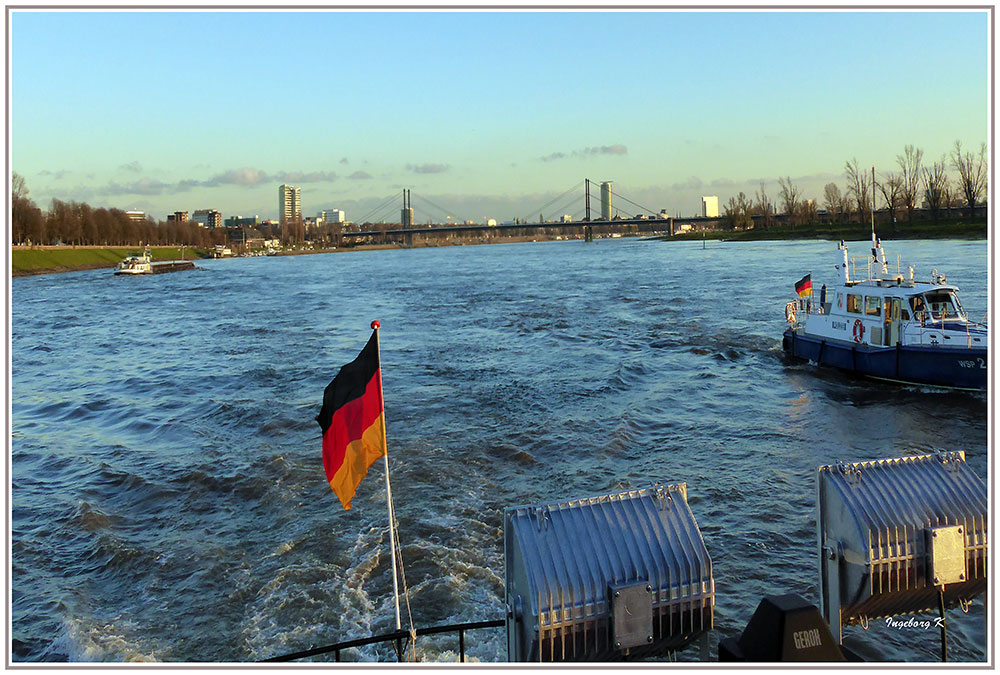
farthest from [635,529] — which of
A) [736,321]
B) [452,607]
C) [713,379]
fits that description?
[736,321]

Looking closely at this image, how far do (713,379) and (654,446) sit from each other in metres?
8.46

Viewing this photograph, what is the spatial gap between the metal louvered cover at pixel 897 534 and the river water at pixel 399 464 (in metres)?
2.87

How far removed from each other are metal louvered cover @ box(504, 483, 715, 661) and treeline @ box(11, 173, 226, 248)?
125 metres

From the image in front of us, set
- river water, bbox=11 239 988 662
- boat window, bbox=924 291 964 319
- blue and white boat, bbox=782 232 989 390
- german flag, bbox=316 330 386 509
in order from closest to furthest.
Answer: german flag, bbox=316 330 386 509, river water, bbox=11 239 988 662, blue and white boat, bbox=782 232 989 390, boat window, bbox=924 291 964 319

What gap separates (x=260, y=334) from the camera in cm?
4044

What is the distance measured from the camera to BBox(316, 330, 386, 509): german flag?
805 centimetres

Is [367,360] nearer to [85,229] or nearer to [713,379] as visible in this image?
[713,379]

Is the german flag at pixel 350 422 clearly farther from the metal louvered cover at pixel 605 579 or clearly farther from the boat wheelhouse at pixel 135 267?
the boat wheelhouse at pixel 135 267

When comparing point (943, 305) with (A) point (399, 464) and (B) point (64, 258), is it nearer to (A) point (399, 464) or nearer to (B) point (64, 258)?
(A) point (399, 464)

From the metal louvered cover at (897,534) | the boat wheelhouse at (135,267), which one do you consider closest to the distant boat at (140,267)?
the boat wheelhouse at (135,267)

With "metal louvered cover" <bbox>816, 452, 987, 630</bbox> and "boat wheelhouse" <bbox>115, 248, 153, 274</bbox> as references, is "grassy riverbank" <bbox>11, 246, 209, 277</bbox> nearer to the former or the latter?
"boat wheelhouse" <bbox>115, 248, 153, 274</bbox>

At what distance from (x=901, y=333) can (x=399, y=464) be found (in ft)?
53.6

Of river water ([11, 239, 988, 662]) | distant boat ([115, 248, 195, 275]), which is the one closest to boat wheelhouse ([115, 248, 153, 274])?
distant boat ([115, 248, 195, 275])

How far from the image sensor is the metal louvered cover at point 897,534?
699 centimetres
